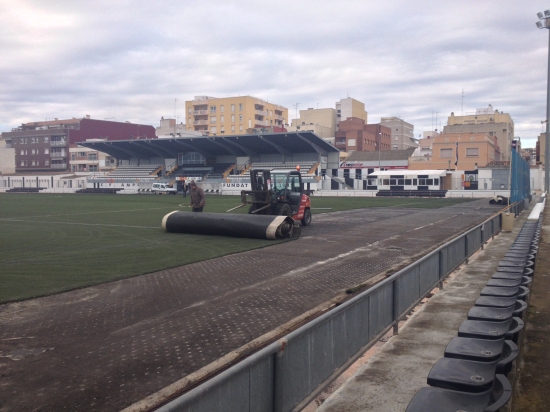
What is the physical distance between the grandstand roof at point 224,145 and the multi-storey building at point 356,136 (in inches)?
1291

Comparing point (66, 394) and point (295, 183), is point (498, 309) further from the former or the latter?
point (295, 183)

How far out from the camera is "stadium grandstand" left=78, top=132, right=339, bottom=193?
68688 millimetres

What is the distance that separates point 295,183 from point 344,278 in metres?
11.2

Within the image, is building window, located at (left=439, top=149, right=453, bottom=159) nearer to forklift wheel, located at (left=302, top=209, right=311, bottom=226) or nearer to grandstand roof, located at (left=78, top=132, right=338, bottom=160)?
grandstand roof, located at (left=78, top=132, right=338, bottom=160)

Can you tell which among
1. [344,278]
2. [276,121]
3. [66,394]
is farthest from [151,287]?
[276,121]

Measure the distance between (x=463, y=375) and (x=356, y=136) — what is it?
102245 millimetres

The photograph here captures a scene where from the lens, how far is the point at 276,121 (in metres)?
117

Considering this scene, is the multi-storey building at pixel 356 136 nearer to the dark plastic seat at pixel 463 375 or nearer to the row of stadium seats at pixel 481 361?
the row of stadium seats at pixel 481 361

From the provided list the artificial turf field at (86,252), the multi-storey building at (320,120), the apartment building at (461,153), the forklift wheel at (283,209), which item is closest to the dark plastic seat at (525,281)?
the artificial turf field at (86,252)

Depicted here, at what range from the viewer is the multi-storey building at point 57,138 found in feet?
339

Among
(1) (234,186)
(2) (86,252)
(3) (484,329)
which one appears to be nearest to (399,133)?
(1) (234,186)

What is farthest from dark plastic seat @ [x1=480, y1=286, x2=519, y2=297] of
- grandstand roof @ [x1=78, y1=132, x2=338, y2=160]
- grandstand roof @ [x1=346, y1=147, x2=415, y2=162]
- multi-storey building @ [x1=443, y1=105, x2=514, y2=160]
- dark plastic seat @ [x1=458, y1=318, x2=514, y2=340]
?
multi-storey building @ [x1=443, y1=105, x2=514, y2=160]

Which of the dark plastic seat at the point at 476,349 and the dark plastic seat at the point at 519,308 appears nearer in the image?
the dark plastic seat at the point at 476,349

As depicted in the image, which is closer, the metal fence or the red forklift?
the metal fence
